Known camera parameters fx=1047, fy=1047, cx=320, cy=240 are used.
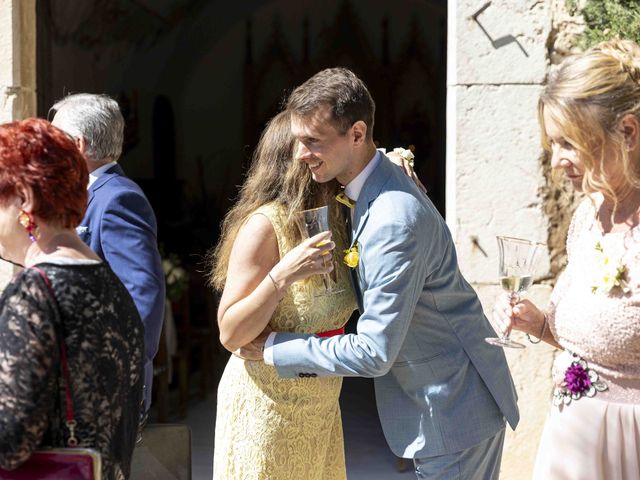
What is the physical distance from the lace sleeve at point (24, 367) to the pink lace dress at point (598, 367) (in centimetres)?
128

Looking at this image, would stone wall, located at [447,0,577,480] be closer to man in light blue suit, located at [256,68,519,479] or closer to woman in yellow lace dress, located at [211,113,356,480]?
woman in yellow lace dress, located at [211,113,356,480]

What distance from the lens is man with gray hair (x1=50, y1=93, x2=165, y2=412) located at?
11.4 feet

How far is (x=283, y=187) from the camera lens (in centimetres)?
304

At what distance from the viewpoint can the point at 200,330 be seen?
8.36m

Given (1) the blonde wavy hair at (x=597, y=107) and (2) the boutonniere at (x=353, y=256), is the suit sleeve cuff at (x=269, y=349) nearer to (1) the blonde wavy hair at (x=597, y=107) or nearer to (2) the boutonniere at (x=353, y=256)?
(2) the boutonniere at (x=353, y=256)

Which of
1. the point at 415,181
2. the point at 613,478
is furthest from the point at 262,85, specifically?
the point at 613,478

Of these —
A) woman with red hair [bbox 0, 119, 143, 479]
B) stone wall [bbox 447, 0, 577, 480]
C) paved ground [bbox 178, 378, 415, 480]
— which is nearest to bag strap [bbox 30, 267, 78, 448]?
woman with red hair [bbox 0, 119, 143, 479]

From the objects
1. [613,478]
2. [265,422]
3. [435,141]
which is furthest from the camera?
[435,141]

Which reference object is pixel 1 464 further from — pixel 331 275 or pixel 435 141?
pixel 435 141

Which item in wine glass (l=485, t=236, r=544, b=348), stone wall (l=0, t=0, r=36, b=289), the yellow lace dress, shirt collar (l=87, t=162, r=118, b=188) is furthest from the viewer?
stone wall (l=0, t=0, r=36, b=289)

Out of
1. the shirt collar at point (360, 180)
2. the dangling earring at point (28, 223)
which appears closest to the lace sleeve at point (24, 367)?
the dangling earring at point (28, 223)

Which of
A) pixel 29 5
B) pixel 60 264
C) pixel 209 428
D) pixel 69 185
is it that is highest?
pixel 29 5

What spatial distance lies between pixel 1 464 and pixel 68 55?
574 centimetres

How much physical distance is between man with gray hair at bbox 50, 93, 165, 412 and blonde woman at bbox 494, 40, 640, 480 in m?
1.43
